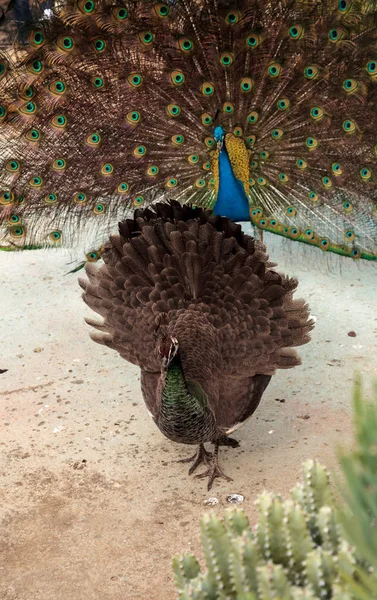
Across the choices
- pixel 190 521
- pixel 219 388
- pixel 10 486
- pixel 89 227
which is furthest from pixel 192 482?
pixel 89 227

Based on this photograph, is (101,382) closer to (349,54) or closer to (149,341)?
(149,341)

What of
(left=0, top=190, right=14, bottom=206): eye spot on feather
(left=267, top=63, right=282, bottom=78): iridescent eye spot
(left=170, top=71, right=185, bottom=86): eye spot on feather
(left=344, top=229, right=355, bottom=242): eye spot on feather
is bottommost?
(left=0, top=190, right=14, bottom=206): eye spot on feather

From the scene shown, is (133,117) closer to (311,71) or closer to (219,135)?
(219,135)

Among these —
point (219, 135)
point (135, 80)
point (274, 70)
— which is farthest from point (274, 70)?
point (135, 80)

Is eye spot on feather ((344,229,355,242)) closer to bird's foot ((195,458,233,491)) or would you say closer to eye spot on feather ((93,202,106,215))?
eye spot on feather ((93,202,106,215))

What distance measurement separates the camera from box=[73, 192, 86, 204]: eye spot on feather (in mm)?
3826

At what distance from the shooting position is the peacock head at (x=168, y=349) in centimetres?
255

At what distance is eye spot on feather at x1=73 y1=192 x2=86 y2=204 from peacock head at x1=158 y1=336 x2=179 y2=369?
145 cm

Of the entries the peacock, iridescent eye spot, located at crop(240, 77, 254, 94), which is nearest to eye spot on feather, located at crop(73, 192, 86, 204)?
the peacock

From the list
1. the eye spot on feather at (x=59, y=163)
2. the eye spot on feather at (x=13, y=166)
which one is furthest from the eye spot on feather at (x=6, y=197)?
the eye spot on feather at (x=59, y=163)

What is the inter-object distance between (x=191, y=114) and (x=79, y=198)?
0.71 metres

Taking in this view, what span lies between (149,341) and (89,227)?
3.83ft

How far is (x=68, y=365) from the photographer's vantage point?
4.06 metres

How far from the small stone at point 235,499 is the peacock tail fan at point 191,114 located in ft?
5.18
